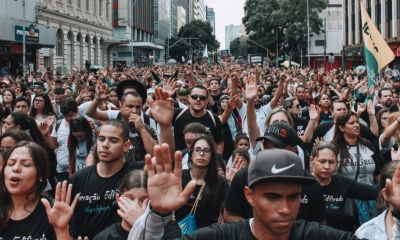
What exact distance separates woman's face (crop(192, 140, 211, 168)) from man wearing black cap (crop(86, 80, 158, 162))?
49 cm

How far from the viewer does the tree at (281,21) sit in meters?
69.4

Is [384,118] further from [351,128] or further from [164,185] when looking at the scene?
[164,185]

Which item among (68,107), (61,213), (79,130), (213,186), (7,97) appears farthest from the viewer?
(7,97)

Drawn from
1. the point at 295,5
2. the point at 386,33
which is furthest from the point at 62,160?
the point at 295,5

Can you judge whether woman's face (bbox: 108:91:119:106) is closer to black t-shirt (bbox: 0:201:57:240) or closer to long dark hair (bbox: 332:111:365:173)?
long dark hair (bbox: 332:111:365:173)

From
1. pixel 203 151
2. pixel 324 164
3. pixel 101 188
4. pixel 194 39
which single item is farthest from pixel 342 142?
pixel 194 39

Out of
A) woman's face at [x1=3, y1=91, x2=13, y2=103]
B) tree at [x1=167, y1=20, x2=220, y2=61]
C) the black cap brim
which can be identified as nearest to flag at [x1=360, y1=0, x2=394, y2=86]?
the black cap brim

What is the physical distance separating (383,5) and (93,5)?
30633 millimetres

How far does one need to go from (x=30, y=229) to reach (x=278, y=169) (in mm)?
1909

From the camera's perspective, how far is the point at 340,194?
5336mm

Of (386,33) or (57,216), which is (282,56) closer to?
(386,33)

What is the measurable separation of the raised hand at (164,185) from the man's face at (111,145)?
74.4 inches

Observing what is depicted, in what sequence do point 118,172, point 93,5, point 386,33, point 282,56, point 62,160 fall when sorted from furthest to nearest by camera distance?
point 282,56
point 93,5
point 386,33
point 62,160
point 118,172

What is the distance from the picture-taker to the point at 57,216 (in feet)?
11.9
